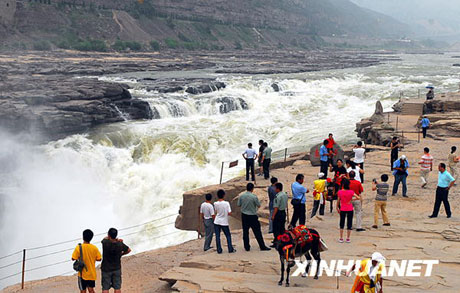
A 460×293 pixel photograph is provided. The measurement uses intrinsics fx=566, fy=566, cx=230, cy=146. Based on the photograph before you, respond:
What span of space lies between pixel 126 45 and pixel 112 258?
81535mm

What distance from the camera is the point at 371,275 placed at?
662cm

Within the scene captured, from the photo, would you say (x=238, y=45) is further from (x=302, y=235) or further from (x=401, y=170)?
(x=302, y=235)

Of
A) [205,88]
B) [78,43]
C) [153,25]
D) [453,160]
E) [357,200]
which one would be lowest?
[357,200]

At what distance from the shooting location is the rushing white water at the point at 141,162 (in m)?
19.3

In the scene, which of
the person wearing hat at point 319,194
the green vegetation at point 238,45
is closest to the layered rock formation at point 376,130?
the person wearing hat at point 319,194

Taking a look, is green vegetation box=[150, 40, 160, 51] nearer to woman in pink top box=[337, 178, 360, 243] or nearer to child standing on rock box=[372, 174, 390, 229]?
child standing on rock box=[372, 174, 390, 229]

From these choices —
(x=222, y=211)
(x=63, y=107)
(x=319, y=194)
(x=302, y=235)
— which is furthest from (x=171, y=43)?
(x=302, y=235)

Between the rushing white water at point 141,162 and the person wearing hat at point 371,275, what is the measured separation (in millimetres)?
10419

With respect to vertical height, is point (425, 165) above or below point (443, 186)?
below

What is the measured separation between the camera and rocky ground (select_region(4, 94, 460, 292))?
8.23 m

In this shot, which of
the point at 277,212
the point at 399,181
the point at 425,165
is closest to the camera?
the point at 277,212

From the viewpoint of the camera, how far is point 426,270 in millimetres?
8625

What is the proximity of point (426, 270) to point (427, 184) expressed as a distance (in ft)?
22.3

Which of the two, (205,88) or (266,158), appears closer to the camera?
(266,158)
